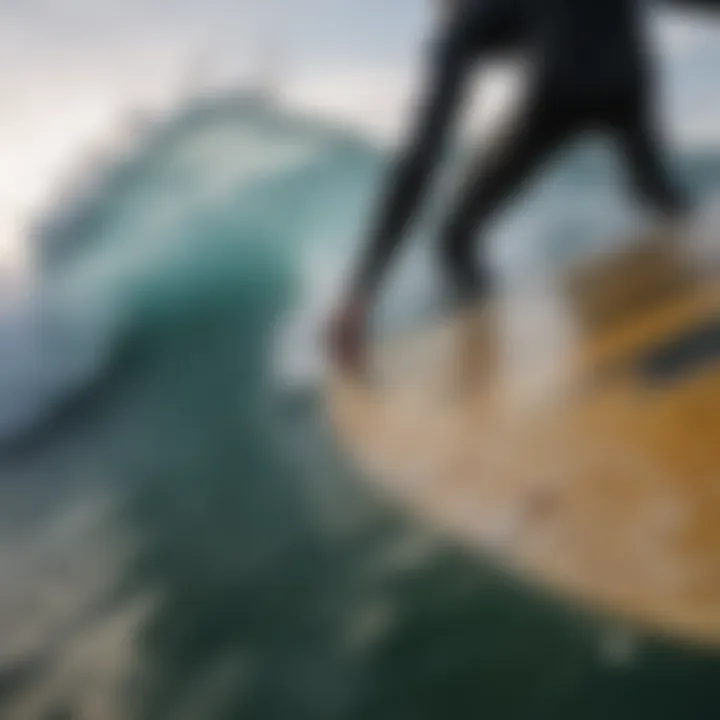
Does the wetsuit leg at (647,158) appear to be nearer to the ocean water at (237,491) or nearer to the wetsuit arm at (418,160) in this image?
the ocean water at (237,491)

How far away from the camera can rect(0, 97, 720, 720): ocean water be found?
913mm

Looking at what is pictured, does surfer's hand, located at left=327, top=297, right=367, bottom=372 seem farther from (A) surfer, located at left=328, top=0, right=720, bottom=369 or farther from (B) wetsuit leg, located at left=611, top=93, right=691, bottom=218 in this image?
(B) wetsuit leg, located at left=611, top=93, right=691, bottom=218

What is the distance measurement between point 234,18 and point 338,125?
0.53ft

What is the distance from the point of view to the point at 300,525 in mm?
1005

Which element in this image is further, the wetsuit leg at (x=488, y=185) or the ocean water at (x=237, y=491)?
the wetsuit leg at (x=488, y=185)

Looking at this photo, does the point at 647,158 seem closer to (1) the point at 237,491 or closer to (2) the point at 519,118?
(2) the point at 519,118

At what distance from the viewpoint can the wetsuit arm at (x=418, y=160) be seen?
3.56ft

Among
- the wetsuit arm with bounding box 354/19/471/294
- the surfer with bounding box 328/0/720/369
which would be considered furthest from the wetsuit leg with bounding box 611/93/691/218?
the wetsuit arm with bounding box 354/19/471/294

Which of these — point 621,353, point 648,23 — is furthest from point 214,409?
point 648,23

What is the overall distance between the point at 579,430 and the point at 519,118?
0.29 metres

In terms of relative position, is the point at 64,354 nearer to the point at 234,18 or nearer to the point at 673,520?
the point at 234,18

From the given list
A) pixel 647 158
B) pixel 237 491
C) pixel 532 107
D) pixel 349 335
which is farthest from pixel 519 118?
pixel 237 491

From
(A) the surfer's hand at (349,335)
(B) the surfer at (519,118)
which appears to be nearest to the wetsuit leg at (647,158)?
(B) the surfer at (519,118)

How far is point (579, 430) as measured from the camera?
981 mm
